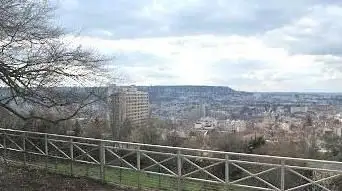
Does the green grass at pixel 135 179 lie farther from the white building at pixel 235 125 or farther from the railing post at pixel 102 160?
the white building at pixel 235 125

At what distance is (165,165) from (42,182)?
10.1 feet

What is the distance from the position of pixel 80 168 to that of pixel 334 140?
20.7 meters

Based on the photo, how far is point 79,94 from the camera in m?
13.1

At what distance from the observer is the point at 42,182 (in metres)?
11.9

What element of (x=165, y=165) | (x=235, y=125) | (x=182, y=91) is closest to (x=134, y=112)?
(x=235, y=125)

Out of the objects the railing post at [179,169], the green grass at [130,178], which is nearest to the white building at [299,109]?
the green grass at [130,178]

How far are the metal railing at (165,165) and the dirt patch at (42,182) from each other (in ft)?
1.44

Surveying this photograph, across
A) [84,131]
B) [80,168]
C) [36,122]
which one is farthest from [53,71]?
[84,131]

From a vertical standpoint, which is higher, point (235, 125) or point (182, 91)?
point (182, 91)

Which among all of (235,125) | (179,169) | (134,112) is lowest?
(235,125)

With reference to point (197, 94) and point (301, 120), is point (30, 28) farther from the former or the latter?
point (197, 94)

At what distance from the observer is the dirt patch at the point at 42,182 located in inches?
448

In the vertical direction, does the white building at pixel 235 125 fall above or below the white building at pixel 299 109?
below

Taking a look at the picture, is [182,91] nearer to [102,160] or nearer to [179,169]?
[102,160]
